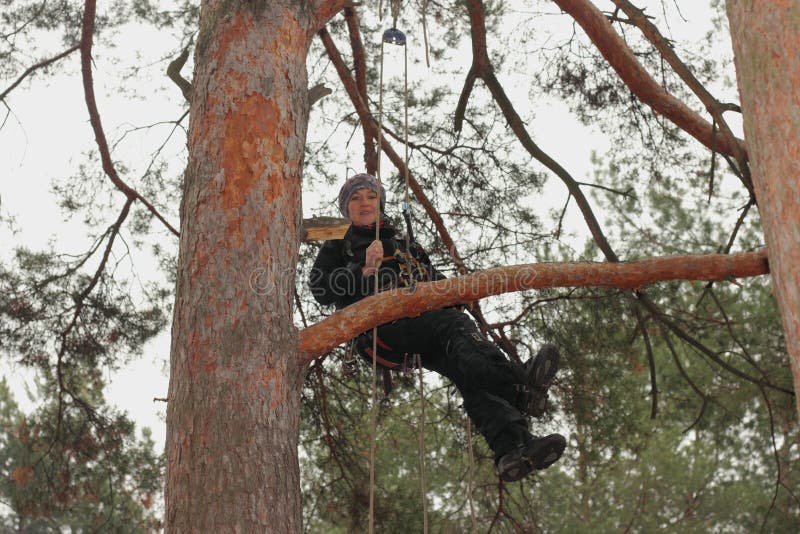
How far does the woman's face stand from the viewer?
11.6 feet

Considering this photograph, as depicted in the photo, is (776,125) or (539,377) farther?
(539,377)

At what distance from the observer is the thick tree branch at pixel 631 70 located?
3363 millimetres

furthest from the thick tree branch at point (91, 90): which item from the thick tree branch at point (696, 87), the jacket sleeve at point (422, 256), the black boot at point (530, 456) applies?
the black boot at point (530, 456)

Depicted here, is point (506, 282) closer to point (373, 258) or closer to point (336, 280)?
point (373, 258)

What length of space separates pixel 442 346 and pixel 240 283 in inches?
39.2

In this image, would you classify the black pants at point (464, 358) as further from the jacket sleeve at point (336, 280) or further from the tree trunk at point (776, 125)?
the tree trunk at point (776, 125)

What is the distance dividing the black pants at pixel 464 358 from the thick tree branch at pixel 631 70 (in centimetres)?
112

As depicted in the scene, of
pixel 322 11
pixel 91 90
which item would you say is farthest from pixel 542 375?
pixel 91 90

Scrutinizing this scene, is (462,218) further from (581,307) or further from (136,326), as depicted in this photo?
(136,326)

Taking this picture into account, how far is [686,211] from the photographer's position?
1099cm

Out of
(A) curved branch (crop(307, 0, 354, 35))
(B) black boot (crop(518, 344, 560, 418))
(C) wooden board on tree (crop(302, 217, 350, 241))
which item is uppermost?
(A) curved branch (crop(307, 0, 354, 35))

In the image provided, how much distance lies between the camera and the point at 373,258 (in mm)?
3029

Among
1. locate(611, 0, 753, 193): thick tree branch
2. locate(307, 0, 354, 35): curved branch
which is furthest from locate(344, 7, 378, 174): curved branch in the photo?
locate(307, 0, 354, 35): curved branch

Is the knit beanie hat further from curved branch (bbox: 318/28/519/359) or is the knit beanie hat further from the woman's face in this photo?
curved branch (bbox: 318/28/519/359)
